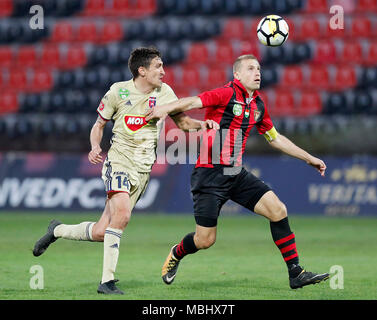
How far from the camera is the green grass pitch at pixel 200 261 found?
7.03 m

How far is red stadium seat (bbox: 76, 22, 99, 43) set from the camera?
851 inches

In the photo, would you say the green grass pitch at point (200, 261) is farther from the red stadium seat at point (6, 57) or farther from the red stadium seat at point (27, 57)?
the red stadium seat at point (6, 57)

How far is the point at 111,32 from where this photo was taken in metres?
21.5

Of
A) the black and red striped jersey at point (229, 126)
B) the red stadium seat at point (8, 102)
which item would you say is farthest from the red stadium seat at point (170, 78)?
the black and red striped jersey at point (229, 126)

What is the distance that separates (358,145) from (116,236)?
33.3ft

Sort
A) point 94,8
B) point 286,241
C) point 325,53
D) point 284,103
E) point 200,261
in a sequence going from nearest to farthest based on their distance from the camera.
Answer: point 286,241 → point 200,261 → point 284,103 → point 325,53 → point 94,8

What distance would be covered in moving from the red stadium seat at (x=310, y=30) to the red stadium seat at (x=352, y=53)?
834mm

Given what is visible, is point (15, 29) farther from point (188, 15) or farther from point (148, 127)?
point (148, 127)

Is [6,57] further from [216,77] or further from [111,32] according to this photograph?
[216,77]

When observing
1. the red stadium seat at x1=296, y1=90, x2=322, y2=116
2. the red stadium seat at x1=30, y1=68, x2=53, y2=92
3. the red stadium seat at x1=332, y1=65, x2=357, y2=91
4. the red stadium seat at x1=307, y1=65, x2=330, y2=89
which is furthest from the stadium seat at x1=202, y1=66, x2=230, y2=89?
the red stadium seat at x1=30, y1=68, x2=53, y2=92

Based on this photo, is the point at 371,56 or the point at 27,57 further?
the point at 27,57

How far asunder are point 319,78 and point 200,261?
37.0 ft

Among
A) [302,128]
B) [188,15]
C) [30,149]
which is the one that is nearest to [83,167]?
[30,149]

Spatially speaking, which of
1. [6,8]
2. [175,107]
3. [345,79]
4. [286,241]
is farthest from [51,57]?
[286,241]
